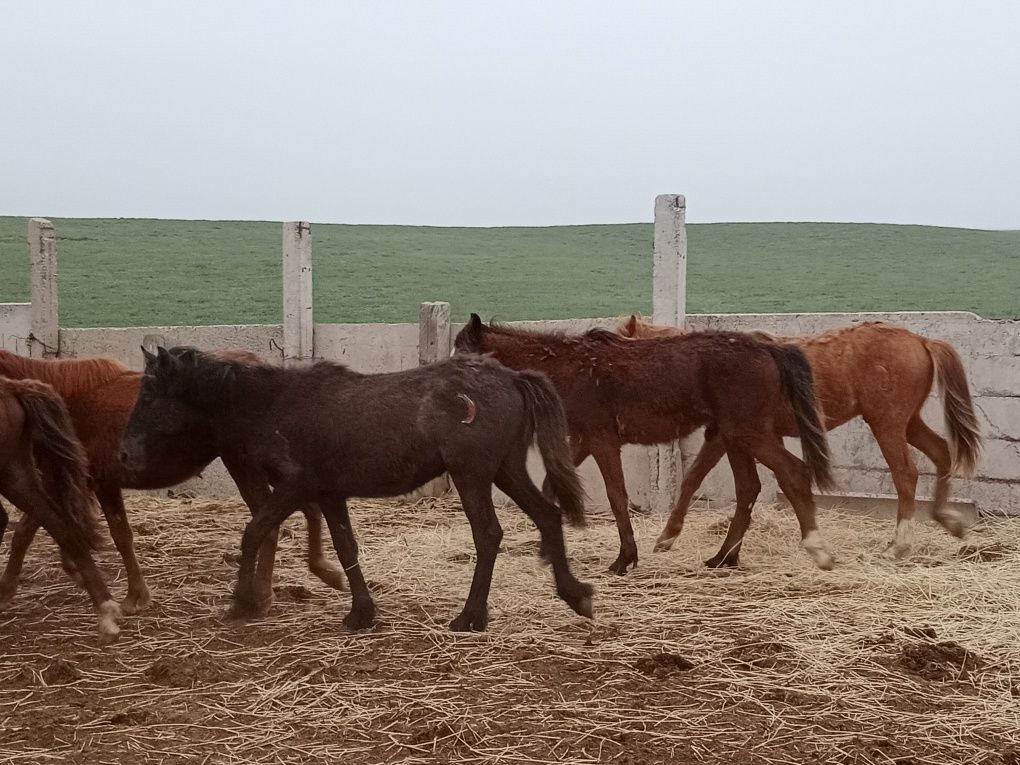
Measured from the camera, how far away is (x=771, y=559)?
7141 millimetres

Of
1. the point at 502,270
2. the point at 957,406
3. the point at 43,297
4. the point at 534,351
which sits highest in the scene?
the point at 502,270

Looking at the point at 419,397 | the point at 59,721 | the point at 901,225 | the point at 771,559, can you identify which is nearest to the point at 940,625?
the point at 771,559

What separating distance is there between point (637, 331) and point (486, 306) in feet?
20.9

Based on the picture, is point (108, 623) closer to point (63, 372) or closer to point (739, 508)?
point (63, 372)

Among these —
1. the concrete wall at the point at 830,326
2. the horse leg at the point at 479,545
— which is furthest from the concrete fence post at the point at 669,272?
the horse leg at the point at 479,545

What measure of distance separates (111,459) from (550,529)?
239 centimetres

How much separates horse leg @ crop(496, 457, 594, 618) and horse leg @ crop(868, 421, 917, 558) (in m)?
2.74

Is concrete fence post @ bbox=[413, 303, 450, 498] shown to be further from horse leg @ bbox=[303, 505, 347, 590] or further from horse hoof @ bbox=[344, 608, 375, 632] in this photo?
horse hoof @ bbox=[344, 608, 375, 632]

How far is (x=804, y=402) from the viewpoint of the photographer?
6.64 meters

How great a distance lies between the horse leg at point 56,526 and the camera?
525 cm

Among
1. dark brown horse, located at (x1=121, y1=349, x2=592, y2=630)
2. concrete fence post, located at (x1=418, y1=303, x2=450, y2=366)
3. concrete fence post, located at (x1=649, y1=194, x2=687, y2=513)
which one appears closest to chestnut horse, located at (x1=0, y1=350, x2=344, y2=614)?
dark brown horse, located at (x1=121, y1=349, x2=592, y2=630)

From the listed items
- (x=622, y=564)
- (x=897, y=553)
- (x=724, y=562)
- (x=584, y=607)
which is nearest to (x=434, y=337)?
(x=622, y=564)

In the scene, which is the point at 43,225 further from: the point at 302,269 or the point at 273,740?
the point at 273,740

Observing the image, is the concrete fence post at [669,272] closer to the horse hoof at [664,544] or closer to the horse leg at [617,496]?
the horse hoof at [664,544]
